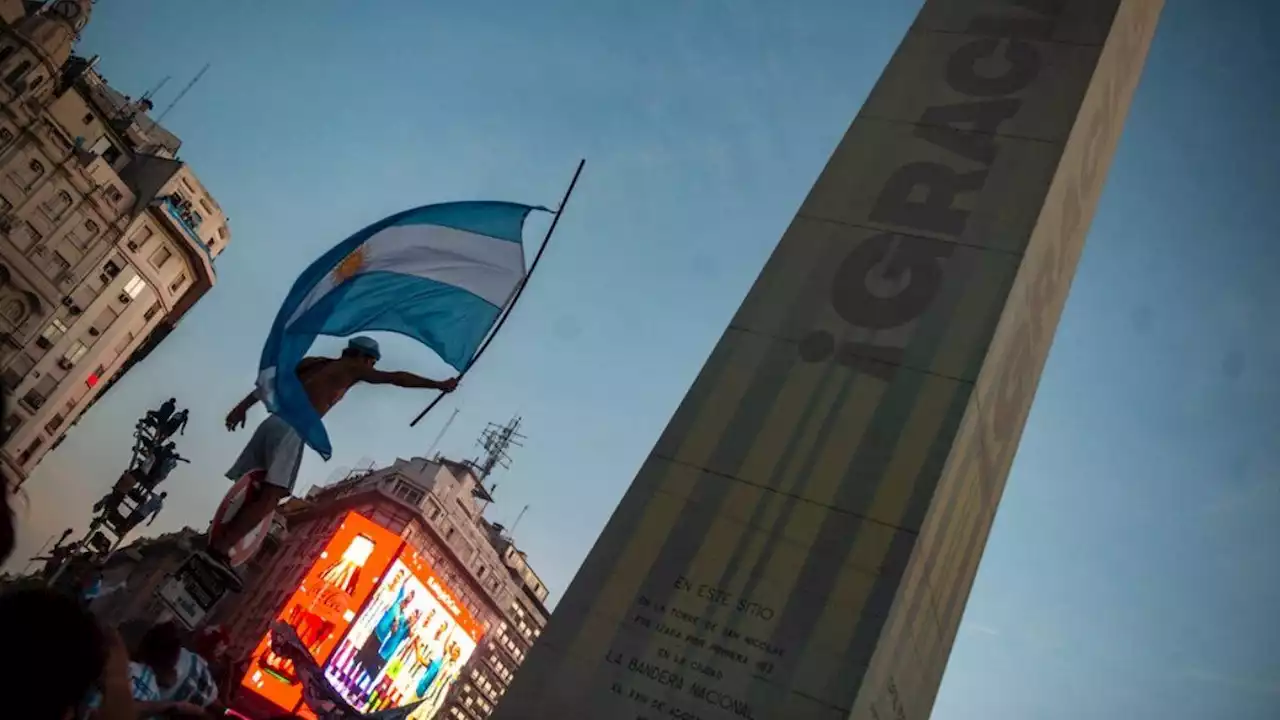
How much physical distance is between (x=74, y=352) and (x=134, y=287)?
18.3 ft

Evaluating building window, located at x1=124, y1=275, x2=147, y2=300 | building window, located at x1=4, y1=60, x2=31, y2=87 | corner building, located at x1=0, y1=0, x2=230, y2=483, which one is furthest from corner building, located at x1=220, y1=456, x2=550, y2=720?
building window, located at x1=4, y1=60, x2=31, y2=87

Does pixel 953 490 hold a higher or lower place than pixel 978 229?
lower

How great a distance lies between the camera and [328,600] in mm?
39531

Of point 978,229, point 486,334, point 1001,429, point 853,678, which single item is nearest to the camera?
point 853,678

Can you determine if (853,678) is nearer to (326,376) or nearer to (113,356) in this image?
(326,376)

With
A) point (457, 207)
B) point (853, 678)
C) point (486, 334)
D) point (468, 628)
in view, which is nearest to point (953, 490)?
point (853, 678)

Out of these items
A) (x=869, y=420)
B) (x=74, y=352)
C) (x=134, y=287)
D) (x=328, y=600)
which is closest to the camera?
(x=869, y=420)

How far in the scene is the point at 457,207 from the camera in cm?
714

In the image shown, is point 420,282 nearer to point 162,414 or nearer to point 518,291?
point 518,291

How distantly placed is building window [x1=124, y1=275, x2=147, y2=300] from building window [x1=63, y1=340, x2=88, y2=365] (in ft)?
14.0

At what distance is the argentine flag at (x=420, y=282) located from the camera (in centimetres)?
616

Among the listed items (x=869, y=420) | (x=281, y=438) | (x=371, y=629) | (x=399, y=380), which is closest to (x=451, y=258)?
(x=399, y=380)

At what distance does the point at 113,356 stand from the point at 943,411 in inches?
2194

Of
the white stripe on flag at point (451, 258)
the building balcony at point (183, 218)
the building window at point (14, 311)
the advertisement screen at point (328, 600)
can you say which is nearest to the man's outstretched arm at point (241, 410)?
the white stripe on flag at point (451, 258)
